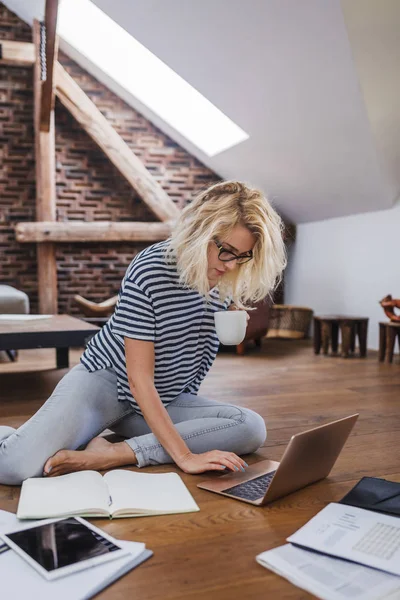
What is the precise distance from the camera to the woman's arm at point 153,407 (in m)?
1.73

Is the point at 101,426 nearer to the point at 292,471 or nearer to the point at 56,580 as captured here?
the point at 292,471

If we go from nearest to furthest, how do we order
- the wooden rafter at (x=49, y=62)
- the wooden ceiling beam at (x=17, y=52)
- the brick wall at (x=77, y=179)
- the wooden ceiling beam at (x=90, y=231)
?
the wooden rafter at (x=49, y=62) < the wooden ceiling beam at (x=90, y=231) < the wooden ceiling beam at (x=17, y=52) < the brick wall at (x=77, y=179)

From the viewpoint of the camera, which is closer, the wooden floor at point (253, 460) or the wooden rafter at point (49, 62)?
the wooden floor at point (253, 460)

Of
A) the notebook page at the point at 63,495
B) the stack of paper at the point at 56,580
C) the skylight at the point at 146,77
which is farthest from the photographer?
the skylight at the point at 146,77

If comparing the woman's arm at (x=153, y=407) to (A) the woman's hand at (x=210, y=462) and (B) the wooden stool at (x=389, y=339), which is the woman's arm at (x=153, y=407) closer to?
(A) the woman's hand at (x=210, y=462)

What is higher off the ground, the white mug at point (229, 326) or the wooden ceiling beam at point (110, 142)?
the wooden ceiling beam at point (110, 142)

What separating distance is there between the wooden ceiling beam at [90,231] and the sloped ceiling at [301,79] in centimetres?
109

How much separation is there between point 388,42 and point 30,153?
13.4 feet

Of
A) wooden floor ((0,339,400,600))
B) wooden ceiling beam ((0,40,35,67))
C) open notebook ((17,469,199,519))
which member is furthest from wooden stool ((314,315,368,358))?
wooden ceiling beam ((0,40,35,67))

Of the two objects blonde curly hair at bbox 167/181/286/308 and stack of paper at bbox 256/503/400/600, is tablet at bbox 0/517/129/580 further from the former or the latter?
blonde curly hair at bbox 167/181/286/308

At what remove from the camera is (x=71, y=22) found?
5629 mm

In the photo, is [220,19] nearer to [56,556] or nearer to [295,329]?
[295,329]

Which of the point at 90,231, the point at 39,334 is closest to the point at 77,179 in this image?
the point at 90,231

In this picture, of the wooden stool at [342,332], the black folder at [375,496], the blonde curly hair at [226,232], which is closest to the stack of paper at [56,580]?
the black folder at [375,496]
